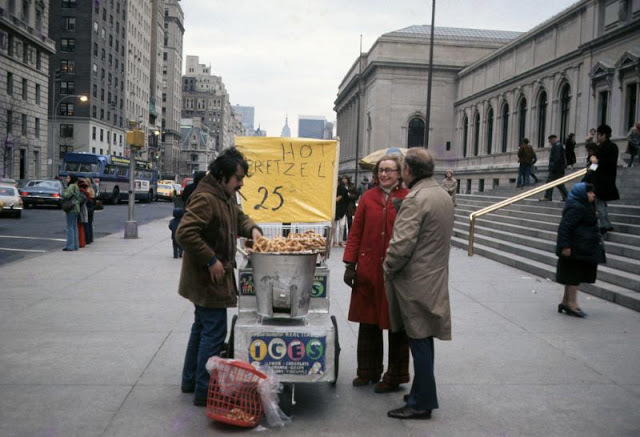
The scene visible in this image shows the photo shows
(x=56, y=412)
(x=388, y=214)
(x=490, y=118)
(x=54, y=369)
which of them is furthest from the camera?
(x=490, y=118)

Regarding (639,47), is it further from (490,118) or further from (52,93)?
(52,93)

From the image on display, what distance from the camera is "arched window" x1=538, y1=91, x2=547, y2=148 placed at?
36344 millimetres

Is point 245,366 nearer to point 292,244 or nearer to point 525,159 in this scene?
point 292,244

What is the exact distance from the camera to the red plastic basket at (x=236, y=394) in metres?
4.32

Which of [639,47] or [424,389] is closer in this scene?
[424,389]

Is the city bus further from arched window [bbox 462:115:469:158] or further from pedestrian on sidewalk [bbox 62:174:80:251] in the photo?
Result: arched window [bbox 462:115:469:158]

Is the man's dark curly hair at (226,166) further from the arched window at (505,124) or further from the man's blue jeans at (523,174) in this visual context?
the arched window at (505,124)

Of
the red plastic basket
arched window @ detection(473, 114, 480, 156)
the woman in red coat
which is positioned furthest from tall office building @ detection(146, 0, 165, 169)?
the red plastic basket

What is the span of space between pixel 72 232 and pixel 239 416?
12.0m

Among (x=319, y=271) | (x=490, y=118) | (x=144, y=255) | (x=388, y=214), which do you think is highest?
(x=490, y=118)

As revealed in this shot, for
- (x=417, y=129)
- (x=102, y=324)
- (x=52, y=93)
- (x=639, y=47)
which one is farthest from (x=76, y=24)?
(x=102, y=324)

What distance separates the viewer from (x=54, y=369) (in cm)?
553

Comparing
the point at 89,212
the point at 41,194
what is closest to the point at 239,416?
the point at 89,212

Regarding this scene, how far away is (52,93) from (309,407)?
8117cm
